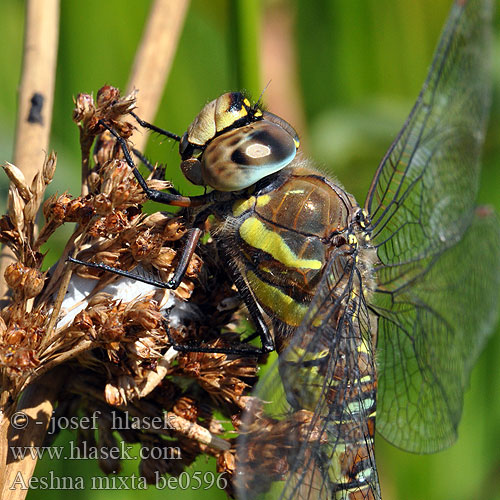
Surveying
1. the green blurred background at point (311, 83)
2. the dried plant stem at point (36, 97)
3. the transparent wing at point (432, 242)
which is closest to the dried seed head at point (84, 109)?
the dried plant stem at point (36, 97)

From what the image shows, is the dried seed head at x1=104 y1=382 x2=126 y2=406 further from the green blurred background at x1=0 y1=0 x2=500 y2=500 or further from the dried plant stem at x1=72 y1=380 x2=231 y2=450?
the green blurred background at x1=0 y1=0 x2=500 y2=500

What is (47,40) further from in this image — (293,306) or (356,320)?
(356,320)

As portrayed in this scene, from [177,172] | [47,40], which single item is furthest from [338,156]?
[47,40]

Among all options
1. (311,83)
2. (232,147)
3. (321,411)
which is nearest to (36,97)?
(232,147)

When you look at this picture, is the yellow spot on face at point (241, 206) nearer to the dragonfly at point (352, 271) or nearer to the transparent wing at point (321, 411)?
the dragonfly at point (352, 271)

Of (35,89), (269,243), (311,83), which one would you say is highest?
(311,83)

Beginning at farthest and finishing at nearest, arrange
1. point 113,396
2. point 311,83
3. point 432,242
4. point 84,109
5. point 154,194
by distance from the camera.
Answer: point 311,83, point 432,242, point 154,194, point 84,109, point 113,396

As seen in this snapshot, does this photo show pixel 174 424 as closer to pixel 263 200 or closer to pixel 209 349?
pixel 209 349
